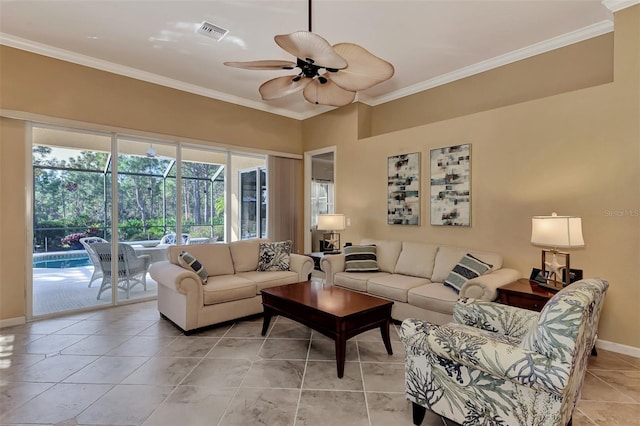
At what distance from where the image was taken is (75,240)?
4.10 metres

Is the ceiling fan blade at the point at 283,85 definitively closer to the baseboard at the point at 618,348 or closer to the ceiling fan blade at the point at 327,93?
Answer: the ceiling fan blade at the point at 327,93

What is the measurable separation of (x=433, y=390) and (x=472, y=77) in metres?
4.09

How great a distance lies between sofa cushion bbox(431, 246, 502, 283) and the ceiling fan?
7.16 feet

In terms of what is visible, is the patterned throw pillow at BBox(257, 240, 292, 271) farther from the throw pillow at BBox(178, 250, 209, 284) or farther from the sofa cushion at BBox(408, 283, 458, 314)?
the sofa cushion at BBox(408, 283, 458, 314)

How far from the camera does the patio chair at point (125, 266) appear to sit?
14.0 feet

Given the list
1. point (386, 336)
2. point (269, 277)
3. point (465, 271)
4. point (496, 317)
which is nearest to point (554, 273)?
point (465, 271)

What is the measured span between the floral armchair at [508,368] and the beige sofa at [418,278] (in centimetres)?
116

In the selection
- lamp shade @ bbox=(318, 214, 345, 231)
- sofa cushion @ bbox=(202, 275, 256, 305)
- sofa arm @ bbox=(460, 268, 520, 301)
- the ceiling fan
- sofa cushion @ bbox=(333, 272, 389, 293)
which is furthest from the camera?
lamp shade @ bbox=(318, 214, 345, 231)

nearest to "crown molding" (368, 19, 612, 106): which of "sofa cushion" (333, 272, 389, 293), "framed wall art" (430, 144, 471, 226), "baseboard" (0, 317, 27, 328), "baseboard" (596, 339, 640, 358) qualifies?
"framed wall art" (430, 144, 471, 226)

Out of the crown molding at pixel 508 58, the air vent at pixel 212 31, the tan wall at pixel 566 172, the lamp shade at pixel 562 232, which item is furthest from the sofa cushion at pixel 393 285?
the air vent at pixel 212 31

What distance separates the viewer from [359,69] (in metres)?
2.64

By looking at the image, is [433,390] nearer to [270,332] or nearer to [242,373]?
[242,373]

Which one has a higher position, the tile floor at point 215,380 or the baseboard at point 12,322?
the baseboard at point 12,322

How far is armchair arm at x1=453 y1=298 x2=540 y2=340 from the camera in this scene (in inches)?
84.0
